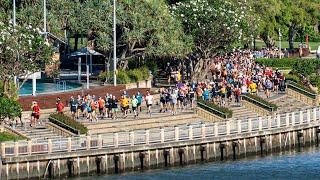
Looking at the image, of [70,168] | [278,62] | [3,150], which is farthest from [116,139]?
[278,62]

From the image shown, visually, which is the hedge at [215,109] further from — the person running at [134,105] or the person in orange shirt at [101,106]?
the person in orange shirt at [101,106]

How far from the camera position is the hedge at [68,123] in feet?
283

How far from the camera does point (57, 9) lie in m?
115

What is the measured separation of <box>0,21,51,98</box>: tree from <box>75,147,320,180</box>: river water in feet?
37.6

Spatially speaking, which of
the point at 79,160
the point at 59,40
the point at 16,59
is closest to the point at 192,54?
the point at 59,40

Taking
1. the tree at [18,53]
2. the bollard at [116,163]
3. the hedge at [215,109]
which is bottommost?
the bollard at [116,163]

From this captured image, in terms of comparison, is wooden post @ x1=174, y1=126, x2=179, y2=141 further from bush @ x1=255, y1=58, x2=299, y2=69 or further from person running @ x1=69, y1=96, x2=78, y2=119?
bush @ x1=255, y1=58, x2=299, y2=69

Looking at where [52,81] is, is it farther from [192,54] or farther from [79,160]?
[79,160]

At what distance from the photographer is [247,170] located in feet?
283

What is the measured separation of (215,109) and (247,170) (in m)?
13.4

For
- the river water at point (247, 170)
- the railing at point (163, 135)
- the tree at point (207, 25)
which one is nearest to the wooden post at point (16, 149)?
the railing at point (163, 135)

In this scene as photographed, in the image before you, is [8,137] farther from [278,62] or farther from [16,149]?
[278,62]

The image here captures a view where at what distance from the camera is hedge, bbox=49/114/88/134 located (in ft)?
283

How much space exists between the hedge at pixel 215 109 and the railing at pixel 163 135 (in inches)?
179
